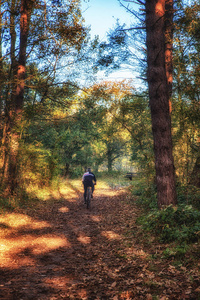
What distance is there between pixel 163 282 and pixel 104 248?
2.54 metres

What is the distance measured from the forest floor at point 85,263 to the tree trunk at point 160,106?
1.59m

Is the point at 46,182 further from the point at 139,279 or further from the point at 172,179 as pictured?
the point at 139,279

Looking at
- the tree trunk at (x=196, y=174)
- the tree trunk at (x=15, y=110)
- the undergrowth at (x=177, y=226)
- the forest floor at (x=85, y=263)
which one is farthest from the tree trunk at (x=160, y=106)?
the tree trunk at (x=15, y=110)

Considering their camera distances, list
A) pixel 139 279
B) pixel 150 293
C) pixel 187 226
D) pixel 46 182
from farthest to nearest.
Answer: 1. pixel 46 182
2. pixel 187 226
3. pixel 139 279
4. pixel 150 293

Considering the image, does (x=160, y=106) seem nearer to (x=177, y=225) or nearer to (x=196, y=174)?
(x=177, y=225)

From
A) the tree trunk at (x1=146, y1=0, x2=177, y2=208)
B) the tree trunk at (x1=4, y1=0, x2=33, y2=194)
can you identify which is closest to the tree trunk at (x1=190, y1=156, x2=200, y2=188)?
the tree trunk at (x1=146, y1=0, x2=177, y2=208)

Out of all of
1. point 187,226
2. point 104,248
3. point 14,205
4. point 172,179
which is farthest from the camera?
point 14,205

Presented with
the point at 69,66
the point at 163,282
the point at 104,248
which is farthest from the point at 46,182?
the point at 163,282

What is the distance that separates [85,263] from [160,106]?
4.71 metres

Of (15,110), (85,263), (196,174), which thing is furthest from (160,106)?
(15,110)

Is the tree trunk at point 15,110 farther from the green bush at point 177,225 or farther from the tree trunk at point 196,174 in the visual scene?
the tree trunk at point 196,174

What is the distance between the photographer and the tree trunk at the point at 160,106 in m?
6.71

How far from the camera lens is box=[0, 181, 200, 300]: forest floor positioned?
3602 millimetres

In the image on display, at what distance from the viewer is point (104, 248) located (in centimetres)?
600
